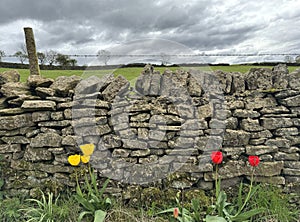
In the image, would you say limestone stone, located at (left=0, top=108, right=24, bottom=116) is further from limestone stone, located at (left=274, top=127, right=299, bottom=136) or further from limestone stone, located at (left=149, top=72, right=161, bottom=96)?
limestone stone, located at (left=274, top=127, right=299, bottom=136)

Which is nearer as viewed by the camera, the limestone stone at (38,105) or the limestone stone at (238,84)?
the limestone stone at (38,105)

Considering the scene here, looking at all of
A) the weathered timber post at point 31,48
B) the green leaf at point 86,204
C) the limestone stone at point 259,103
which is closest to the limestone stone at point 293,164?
the limestone stone at point 259,103

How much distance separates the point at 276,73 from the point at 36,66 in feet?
13.7

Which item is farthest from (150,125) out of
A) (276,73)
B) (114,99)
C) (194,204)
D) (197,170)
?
(276,73)

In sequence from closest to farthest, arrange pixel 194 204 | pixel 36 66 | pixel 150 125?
pixel 194 204 < pixel 150 125 < pixel 36 66

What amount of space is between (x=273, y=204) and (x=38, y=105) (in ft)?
12.3

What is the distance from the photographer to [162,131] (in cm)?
353

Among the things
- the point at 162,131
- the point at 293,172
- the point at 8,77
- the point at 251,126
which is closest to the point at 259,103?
the point at 251,126

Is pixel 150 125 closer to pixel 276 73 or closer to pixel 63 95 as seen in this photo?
pixel 63 95

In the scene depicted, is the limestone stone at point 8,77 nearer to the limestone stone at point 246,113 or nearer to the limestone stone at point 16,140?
the limestone stone at point 16,140

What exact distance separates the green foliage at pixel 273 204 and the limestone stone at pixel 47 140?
300cm

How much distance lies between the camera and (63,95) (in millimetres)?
3703

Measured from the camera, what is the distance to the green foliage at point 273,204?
10.3ft

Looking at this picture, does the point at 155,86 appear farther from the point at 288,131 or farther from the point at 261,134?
the point at 288,131
